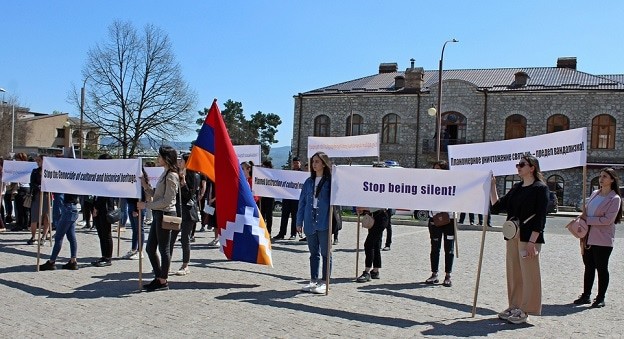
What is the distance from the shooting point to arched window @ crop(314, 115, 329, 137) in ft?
178

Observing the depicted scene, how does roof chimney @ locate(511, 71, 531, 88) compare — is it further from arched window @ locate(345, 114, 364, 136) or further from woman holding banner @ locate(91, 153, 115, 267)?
woman holding banner @ locate(91, 153, 115, 267)

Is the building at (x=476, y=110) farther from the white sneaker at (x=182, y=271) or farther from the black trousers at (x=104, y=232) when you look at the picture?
the white sneaker at (x=182, y=271)

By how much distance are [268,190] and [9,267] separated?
20.4ft

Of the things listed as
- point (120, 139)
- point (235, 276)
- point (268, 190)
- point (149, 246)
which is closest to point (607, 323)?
point (235, 276)

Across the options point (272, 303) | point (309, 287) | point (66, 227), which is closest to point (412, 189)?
point (309, 287)

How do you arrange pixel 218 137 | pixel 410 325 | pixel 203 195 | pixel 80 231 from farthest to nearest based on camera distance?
pixel 80 231 < pixel 203 195 < pixel 218 137 < pixel 410 325

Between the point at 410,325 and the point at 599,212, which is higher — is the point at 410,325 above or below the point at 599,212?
below

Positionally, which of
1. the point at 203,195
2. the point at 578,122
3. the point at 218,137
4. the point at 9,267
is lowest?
the point at 9,267

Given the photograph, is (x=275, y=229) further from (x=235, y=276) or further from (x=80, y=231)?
(x=235, y=276)

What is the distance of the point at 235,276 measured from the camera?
10.2 meters

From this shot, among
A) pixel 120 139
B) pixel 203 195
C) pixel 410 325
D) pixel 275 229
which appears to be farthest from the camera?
pixel 120 139

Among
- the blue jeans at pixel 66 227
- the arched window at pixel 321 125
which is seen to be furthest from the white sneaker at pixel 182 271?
the arched window at pixel 321 125

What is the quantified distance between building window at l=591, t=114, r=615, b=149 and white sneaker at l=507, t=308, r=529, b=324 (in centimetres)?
4268

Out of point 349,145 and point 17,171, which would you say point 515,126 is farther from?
point 17,171
